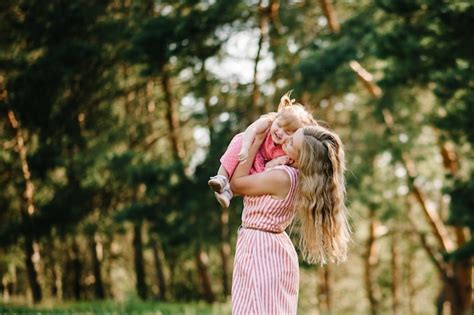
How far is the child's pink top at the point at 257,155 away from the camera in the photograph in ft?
12.4

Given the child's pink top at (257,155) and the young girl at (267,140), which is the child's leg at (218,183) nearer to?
the young girl at (267,140)

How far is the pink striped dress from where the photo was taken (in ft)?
12.0

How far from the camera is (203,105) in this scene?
1614 cm

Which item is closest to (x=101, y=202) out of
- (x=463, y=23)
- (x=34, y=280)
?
(x=34, y=280)

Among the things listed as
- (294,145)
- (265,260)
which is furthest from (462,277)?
(294,145)

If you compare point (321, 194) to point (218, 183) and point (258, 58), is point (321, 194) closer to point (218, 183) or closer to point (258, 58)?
point (218, 183)

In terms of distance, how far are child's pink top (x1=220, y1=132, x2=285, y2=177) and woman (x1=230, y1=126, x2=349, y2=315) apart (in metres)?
0.06

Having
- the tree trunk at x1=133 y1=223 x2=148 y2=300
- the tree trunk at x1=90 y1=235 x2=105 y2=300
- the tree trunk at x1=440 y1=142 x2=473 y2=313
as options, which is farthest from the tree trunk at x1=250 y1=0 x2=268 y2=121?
the tree trunk at x1=90 y1=235 x2=105 y2=300

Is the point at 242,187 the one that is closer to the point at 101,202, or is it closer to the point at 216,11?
the point at 216,11

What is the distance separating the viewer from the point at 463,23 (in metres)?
8.94

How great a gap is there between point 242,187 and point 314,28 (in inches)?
504

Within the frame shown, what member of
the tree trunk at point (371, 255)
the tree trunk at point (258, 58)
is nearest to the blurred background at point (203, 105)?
the tree trunk at point (258, 58)

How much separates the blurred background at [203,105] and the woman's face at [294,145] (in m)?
6.12

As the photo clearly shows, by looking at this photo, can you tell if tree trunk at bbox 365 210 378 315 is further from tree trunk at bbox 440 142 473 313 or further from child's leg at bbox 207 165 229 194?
child's leg at bbox 207 165 229 194
